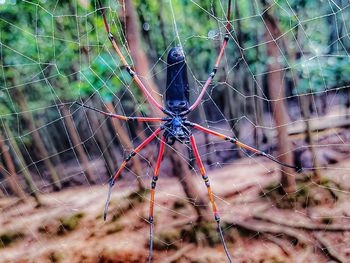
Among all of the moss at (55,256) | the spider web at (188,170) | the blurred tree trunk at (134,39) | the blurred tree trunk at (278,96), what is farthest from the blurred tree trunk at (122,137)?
the blurred tree trunk at (278,96)

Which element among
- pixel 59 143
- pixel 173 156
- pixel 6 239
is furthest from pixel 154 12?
pixel 59 143

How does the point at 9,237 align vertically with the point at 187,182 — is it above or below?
below

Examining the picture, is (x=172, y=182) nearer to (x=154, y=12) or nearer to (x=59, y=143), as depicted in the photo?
(x=154, y=12)

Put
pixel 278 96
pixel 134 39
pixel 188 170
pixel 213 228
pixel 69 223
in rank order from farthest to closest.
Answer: pixel 69 223 → pixel 213 228 → pixel 188 170 → pixel 278 96 → pixel 134 39

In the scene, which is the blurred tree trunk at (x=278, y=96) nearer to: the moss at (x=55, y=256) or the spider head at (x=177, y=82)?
the spider head at (x=177, y=82)

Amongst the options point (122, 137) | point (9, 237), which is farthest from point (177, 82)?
point (9, 237)

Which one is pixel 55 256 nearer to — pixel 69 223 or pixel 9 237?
pixel 69 223

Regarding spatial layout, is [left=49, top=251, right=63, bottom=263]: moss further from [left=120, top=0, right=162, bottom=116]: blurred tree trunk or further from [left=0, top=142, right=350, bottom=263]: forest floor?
[left=120, top=0, right=162, bottom=116]: blurred tree trunk
